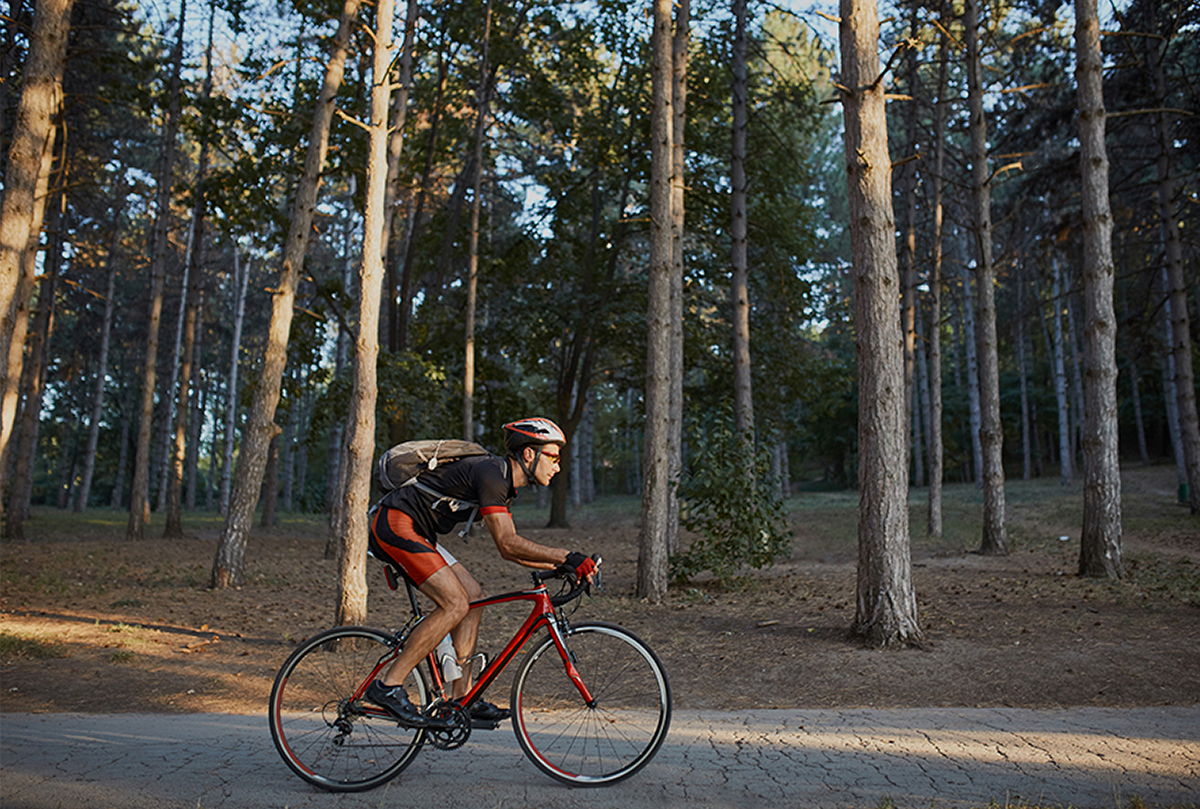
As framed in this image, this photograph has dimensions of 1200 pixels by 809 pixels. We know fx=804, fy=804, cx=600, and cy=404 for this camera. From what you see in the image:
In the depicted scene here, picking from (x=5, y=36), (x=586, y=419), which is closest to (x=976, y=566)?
(x=5, y=36)

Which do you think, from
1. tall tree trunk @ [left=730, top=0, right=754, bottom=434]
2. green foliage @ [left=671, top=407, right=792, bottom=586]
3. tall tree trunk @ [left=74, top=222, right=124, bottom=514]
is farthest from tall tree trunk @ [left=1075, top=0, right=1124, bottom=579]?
tall tree trunk @ [left=74, top=222, right=124, bottom=514]

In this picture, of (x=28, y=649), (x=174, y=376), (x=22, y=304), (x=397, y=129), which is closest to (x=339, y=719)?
(x=28, y=649)

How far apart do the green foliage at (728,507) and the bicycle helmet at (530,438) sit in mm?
8096

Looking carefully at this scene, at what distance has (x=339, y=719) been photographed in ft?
14.5

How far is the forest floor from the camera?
22.1ft

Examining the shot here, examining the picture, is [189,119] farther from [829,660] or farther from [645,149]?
[829,660]

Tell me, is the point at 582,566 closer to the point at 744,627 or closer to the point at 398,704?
the point at 398,704

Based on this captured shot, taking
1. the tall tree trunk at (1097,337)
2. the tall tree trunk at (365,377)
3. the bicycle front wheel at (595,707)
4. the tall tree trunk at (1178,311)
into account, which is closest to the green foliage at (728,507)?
the tall tree trunk at (1097,337)

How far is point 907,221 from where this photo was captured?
66.5 ft

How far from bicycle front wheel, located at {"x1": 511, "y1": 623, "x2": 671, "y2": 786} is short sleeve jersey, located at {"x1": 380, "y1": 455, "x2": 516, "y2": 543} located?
831 mm

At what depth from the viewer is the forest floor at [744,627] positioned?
265 inches

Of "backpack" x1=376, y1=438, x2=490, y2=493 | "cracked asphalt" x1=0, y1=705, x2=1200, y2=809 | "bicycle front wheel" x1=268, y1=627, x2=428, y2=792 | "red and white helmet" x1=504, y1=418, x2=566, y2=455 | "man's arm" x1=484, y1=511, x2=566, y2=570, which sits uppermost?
"red and white helmet" x1=504, y1=418, x2=566, y2=455

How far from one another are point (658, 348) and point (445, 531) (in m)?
7.53

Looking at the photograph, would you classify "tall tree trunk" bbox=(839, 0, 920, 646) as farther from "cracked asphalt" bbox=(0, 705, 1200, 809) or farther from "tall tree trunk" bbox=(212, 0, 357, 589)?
"tall tree trunk" bbox=(212, 0, 357, 589)
